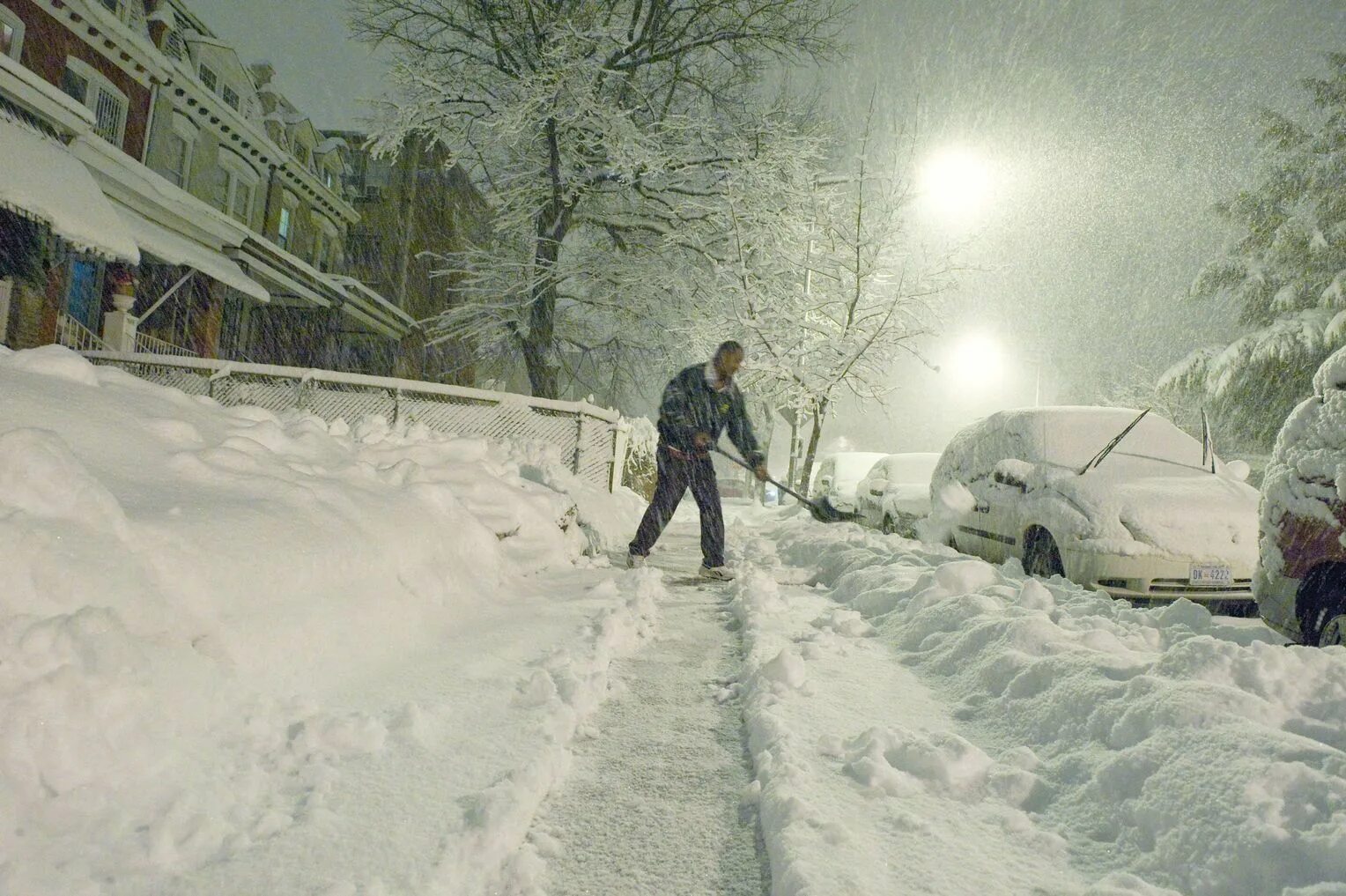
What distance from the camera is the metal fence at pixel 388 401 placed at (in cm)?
1066

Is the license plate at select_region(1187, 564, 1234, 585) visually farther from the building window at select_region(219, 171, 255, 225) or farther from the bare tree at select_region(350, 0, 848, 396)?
the building window at select_region(219, 171, 255, 225)

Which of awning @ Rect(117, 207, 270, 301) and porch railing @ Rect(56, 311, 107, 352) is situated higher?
awning @ Rect(117, 207, 270, 301)

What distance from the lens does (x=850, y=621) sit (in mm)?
4695

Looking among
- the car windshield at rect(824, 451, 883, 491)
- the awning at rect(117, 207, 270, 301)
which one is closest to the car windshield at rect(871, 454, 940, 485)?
the car windshield at rect(824, 451, 883, 491)

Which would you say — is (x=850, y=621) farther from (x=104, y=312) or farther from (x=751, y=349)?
(x=104, y=312)

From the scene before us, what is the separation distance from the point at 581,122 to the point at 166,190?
288 inches

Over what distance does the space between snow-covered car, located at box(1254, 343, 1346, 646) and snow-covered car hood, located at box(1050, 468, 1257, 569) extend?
1.57 meters

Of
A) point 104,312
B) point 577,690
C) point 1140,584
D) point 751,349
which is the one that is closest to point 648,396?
point 751,349

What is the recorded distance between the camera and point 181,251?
1308cm

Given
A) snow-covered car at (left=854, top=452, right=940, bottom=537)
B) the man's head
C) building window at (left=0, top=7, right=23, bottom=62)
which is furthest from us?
building window at (left=0, top=7, right=23, bottom=62)

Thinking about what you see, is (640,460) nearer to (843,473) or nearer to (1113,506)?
(843,473)

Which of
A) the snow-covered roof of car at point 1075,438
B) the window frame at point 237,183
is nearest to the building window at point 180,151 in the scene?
the window frame at point 237,183

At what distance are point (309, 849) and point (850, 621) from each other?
11.2 ft

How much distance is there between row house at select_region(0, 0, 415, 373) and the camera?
1111cm
